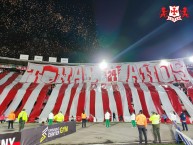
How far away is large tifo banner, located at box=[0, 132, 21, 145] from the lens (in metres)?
8.81

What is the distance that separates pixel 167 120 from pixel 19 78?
75.5 feet

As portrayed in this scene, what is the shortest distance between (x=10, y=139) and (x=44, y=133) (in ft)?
14.6

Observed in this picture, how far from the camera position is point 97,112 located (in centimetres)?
2875

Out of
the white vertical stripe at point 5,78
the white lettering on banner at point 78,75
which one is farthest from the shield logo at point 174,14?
the white vertical stripe at point 5,78

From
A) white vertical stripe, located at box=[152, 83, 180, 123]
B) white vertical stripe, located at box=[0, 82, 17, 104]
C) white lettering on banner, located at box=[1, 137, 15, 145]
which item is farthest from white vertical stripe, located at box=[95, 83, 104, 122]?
white lettering on banner, located at box=[1, 137, 15, 145]

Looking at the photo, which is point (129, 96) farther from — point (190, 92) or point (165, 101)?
point (190, 92)

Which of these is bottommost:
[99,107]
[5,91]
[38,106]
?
[99,107]

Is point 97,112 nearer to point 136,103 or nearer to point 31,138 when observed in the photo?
point 136,103

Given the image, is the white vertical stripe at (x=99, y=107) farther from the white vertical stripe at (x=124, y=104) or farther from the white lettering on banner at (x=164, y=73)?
the white lettering on banner at (x=164, y=73)

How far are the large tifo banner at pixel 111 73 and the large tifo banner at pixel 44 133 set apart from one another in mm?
18033

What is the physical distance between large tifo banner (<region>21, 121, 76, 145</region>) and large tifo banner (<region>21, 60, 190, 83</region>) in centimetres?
1803

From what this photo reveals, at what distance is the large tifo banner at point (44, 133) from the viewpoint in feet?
36.6

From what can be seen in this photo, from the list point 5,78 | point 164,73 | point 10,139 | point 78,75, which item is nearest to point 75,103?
point 78,75

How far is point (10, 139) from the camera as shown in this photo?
9273 millimetres
